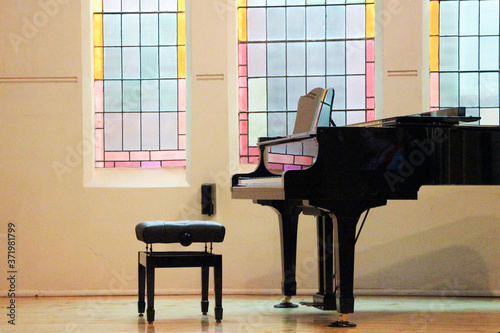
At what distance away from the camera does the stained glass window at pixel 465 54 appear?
5984mm

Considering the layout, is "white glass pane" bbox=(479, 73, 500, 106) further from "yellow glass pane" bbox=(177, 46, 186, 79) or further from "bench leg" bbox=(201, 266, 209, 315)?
"bench leg" bbox=(201, 266, 209, 315)

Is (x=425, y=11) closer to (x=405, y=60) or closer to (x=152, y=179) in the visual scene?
(x=405, y=60)

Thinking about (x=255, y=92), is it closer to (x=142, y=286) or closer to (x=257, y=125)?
(x=257, y=125)

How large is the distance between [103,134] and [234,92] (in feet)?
4.03

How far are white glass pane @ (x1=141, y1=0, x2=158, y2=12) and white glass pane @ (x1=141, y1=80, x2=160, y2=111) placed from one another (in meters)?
0.64

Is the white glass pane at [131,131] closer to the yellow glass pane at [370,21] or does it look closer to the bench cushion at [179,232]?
the bench cushion at [179,232]

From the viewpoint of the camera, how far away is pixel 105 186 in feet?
19.2

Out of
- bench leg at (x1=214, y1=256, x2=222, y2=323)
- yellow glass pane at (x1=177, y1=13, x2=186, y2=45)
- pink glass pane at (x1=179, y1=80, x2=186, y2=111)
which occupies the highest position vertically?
yellow glass pane at (x1=177, y1=13, x2=186, y2=45)

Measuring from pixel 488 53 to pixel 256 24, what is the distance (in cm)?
202

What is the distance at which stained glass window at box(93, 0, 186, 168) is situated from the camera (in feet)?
20.1

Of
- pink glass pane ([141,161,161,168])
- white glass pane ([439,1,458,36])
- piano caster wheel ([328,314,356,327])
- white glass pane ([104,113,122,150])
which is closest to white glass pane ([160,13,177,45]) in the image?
white glass pane ([104,113,122,150])

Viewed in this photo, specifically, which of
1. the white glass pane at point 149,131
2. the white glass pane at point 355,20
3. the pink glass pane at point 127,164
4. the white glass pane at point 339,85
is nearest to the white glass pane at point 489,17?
the white glass pane at point 355,20

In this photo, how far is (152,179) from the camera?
5996mm

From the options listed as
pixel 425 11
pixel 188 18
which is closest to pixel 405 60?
pixel 425 11
